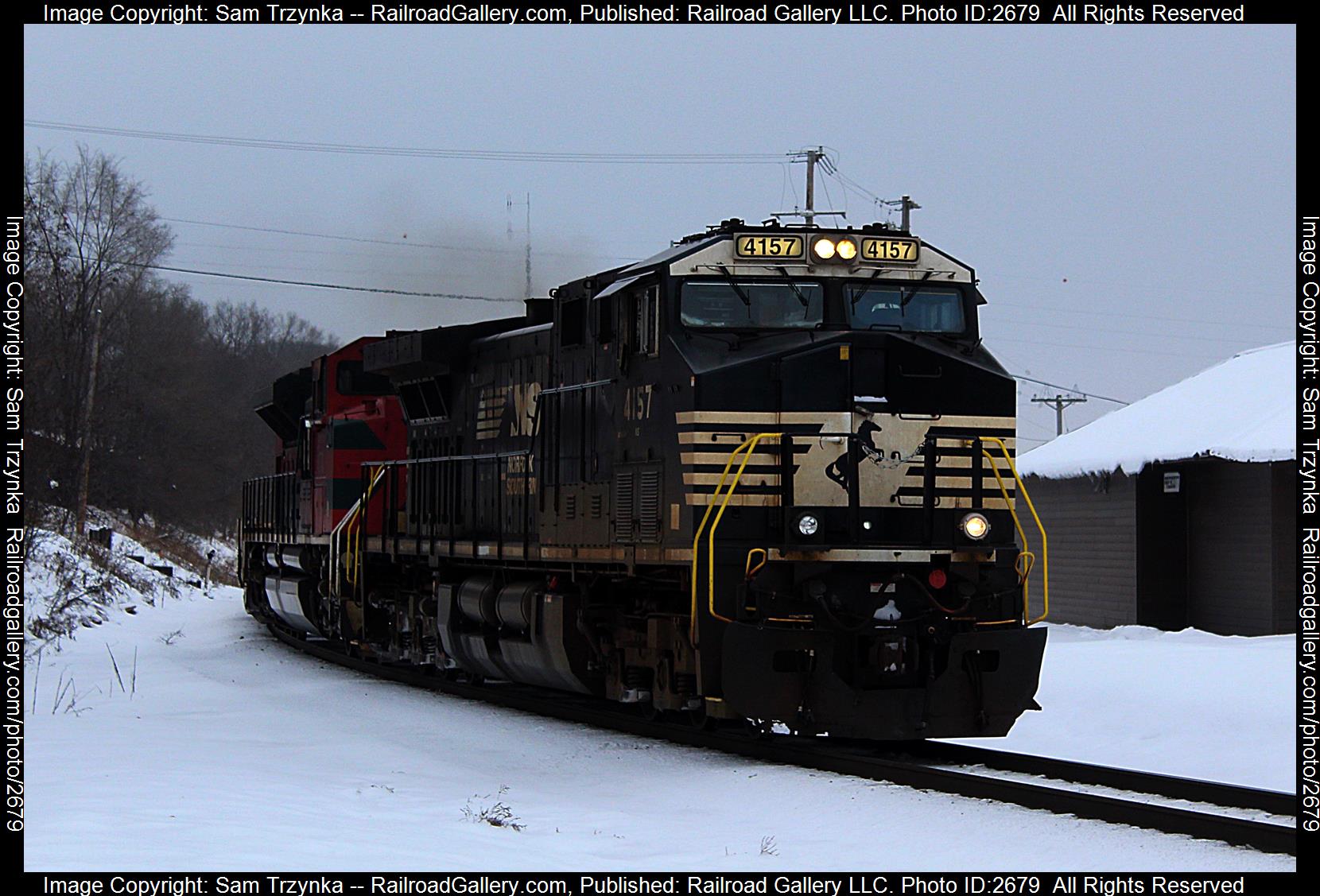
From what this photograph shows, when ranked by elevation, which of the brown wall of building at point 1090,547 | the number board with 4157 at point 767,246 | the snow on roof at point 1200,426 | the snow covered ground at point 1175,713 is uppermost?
the number board with 4157 at point 767,246

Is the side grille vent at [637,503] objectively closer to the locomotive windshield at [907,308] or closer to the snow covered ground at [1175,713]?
the locomotive windshield at [907,308]

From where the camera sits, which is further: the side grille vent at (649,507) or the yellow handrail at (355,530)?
the yellow handrail at (355,530)

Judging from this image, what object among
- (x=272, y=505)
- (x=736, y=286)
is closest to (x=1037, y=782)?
(x=736, y=286)

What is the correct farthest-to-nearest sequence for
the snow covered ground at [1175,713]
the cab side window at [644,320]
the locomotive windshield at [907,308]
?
the snow covered ground at [1175,713] → the cab side window at [644,320] → the locomotive windshield at [907,308]

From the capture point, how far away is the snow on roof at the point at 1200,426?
19422mm

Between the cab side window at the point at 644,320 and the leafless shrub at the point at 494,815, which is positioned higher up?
the cab side window at the point at 644,320

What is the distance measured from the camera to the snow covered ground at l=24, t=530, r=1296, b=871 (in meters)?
7.34

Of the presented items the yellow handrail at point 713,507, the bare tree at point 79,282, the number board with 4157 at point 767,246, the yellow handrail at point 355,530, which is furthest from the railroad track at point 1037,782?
the bare tree at point 79,282

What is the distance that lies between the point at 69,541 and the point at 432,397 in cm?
1391

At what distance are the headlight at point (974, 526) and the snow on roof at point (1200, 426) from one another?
905cm

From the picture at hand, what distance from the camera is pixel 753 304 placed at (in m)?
11.3

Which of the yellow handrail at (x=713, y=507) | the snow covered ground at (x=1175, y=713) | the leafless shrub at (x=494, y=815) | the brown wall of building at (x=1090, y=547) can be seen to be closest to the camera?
the leafless shrub at (x=494, y=815)

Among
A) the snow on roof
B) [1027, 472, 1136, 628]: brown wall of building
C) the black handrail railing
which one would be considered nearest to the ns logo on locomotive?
the snow on roof

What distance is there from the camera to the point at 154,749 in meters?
11.0
